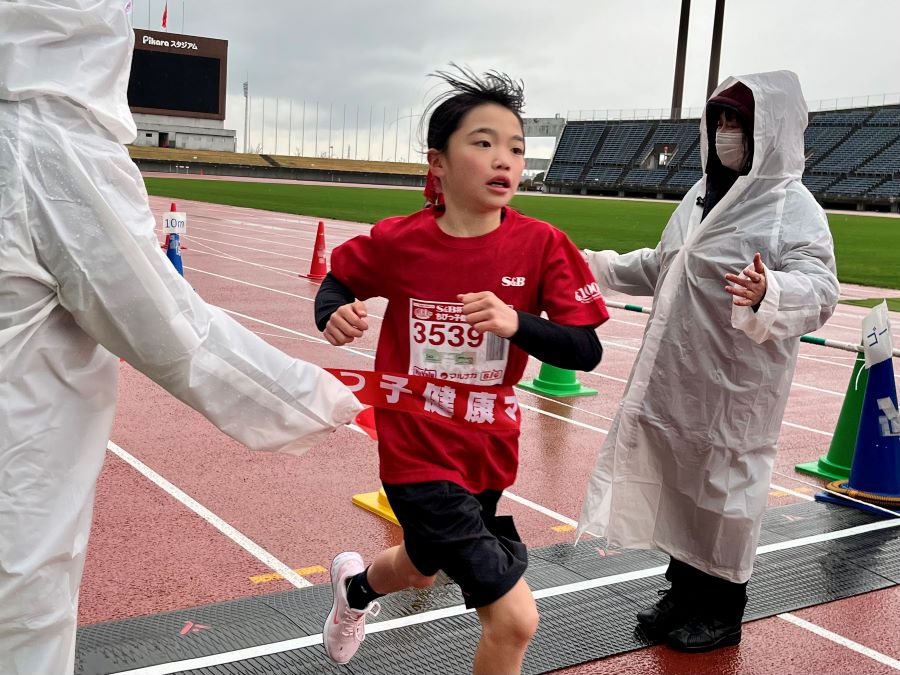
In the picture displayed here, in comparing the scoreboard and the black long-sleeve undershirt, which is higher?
the scoreboard

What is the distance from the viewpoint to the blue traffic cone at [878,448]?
5.90 meters

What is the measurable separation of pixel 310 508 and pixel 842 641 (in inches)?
107

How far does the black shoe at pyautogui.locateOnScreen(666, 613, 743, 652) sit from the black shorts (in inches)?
54.2

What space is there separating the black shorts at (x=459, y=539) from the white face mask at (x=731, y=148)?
76.9 inches

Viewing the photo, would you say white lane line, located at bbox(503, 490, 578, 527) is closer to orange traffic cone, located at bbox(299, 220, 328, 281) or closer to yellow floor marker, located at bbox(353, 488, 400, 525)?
yellow floor marker, located at bbox(353, 488, 400, 525)

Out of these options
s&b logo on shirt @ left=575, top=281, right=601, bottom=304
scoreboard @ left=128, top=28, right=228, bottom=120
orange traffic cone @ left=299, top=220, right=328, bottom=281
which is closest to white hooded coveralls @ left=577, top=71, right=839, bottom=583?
s&b logo on shirt @ left=575, top=281, right=601, bottom=304

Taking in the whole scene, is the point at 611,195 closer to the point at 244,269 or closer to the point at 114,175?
the point at 244,269

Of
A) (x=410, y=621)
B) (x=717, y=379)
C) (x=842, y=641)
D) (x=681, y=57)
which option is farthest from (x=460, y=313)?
(x=681, y=57)

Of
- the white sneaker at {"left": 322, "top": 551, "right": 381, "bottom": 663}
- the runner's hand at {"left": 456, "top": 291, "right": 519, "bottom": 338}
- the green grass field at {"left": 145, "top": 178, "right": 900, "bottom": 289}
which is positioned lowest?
the white sneaker at {"left": 322, "top": 551, "right": 381, "bottom": 663}

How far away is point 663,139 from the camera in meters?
84.1

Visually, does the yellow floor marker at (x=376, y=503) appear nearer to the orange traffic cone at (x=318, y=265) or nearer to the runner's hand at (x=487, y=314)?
the runner's hand at (x=487, y=314)

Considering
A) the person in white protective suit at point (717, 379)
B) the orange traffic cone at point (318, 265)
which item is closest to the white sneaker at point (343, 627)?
the person in white protective suit at point (717, 379)

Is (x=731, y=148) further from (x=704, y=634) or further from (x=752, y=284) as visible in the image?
(x=704, y=634)

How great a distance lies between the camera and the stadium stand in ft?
211
